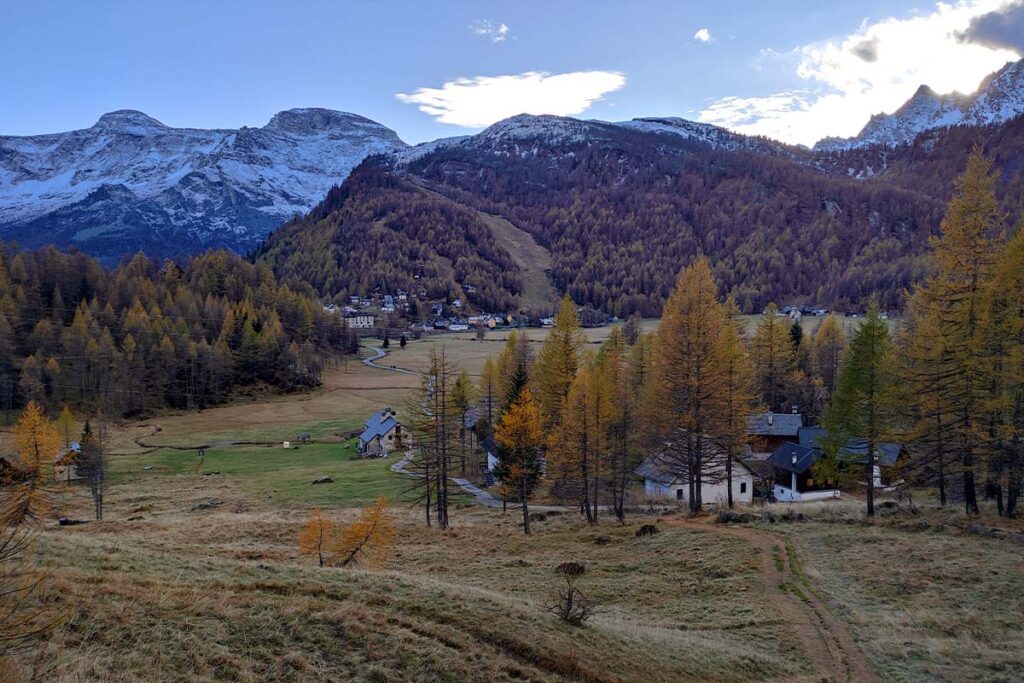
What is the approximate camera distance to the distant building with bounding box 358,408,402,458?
74812 millimetres

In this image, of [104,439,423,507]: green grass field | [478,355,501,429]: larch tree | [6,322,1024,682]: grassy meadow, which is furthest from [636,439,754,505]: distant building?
[104,439,423,507]: green grass field

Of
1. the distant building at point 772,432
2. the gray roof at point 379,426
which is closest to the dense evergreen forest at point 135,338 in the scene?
the gray roof at point 379,426

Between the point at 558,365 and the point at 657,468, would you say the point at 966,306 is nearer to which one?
the point at 558,365

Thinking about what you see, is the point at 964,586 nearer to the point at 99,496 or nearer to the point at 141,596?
the point at 141,596

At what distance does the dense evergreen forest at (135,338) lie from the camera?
9044 cm

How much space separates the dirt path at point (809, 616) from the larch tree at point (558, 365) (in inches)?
833

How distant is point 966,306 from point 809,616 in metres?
18.0

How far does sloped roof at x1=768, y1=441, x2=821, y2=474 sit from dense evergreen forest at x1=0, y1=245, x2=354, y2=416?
9136 centimetres

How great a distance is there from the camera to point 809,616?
63.5ft

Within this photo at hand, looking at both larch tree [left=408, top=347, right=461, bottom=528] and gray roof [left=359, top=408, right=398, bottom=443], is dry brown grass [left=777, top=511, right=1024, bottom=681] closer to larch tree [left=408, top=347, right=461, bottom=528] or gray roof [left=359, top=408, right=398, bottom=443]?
larch tree [left=408, top=347, right=461, bottom=528]

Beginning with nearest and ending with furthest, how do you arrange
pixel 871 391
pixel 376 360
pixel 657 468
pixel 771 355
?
pixel 871 391, pixel 657 468, pixel 771 355, pixel 376 360

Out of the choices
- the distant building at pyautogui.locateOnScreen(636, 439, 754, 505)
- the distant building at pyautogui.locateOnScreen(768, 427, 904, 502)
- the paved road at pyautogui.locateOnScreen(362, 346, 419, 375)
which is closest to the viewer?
the distant building at pyautogui.locateOnScreen(636, 439, 754, 505)

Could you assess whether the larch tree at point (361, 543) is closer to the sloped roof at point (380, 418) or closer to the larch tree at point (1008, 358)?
the larch tree at point (1008, 358)

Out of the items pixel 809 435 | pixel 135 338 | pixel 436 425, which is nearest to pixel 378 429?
pixel 436 425
